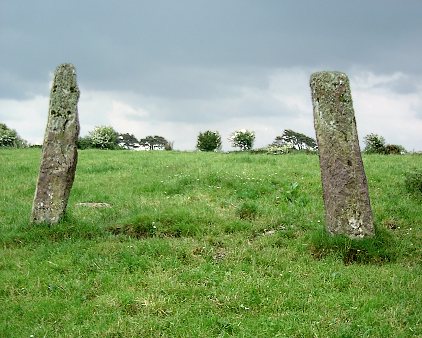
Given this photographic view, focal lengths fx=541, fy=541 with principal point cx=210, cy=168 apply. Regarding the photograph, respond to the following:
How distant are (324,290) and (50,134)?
898 centimetres

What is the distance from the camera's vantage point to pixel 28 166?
27891 mm

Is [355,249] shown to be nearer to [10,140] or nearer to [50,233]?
[50,233]

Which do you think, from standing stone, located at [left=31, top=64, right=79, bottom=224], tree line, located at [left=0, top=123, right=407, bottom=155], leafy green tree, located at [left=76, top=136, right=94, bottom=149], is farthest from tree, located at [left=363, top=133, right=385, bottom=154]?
standing stone, located at [left=31, top=64, right=79, bottom=224]

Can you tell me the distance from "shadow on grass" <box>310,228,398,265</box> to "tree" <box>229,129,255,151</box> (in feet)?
154

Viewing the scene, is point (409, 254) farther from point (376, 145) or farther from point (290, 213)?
point (376, 145)

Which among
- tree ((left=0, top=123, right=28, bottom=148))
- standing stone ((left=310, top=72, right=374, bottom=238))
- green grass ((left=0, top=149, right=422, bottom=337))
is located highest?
tree ((left=0, top=123, right=28, bottom=148))

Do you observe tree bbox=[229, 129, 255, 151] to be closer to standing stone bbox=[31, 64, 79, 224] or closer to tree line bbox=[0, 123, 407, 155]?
tree line bbox=[0, 123, 407, 155]

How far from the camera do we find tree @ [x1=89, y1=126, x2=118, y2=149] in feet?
173

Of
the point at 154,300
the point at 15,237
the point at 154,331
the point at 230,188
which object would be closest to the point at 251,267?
the point at 154,300

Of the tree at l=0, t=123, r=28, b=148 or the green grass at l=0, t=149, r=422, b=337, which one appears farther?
the tree at l=0, t=123, r=28, b=148

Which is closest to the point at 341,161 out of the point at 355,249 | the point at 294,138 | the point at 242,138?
the point at 355,249

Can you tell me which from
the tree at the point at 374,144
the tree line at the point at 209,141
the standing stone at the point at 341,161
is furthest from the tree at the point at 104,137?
the standing stone at the point at 341,161

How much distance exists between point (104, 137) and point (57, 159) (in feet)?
133

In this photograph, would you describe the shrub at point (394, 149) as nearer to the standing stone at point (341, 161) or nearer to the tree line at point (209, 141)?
the tree line at point (209, 141)
